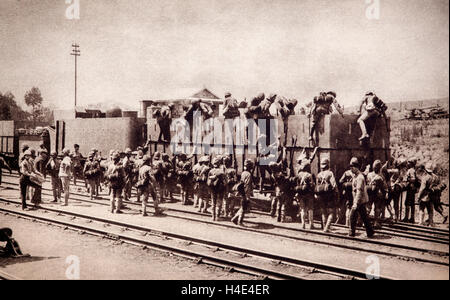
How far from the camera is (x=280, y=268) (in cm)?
743

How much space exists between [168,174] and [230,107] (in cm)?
354

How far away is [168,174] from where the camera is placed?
14.7 meters

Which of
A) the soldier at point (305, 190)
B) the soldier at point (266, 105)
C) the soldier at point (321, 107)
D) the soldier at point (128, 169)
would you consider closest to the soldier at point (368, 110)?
the soldier at point (321, 107)

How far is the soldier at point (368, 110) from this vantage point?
37.2 ft

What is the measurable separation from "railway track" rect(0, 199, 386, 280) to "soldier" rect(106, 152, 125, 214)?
1155 millimetres

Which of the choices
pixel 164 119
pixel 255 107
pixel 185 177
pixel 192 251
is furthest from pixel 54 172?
pixel 192 251

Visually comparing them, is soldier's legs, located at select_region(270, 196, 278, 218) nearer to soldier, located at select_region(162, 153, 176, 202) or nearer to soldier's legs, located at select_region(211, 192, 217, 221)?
soldier's legs, located at select_region(211, 192, 217, 221)

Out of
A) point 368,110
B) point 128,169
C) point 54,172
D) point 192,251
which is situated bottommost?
point 192,251

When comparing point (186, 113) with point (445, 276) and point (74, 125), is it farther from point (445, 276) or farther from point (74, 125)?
point (445, 276)

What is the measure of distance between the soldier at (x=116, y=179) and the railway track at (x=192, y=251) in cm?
115

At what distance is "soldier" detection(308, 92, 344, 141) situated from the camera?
466 inches

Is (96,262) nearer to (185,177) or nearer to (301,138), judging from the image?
(185,177)
